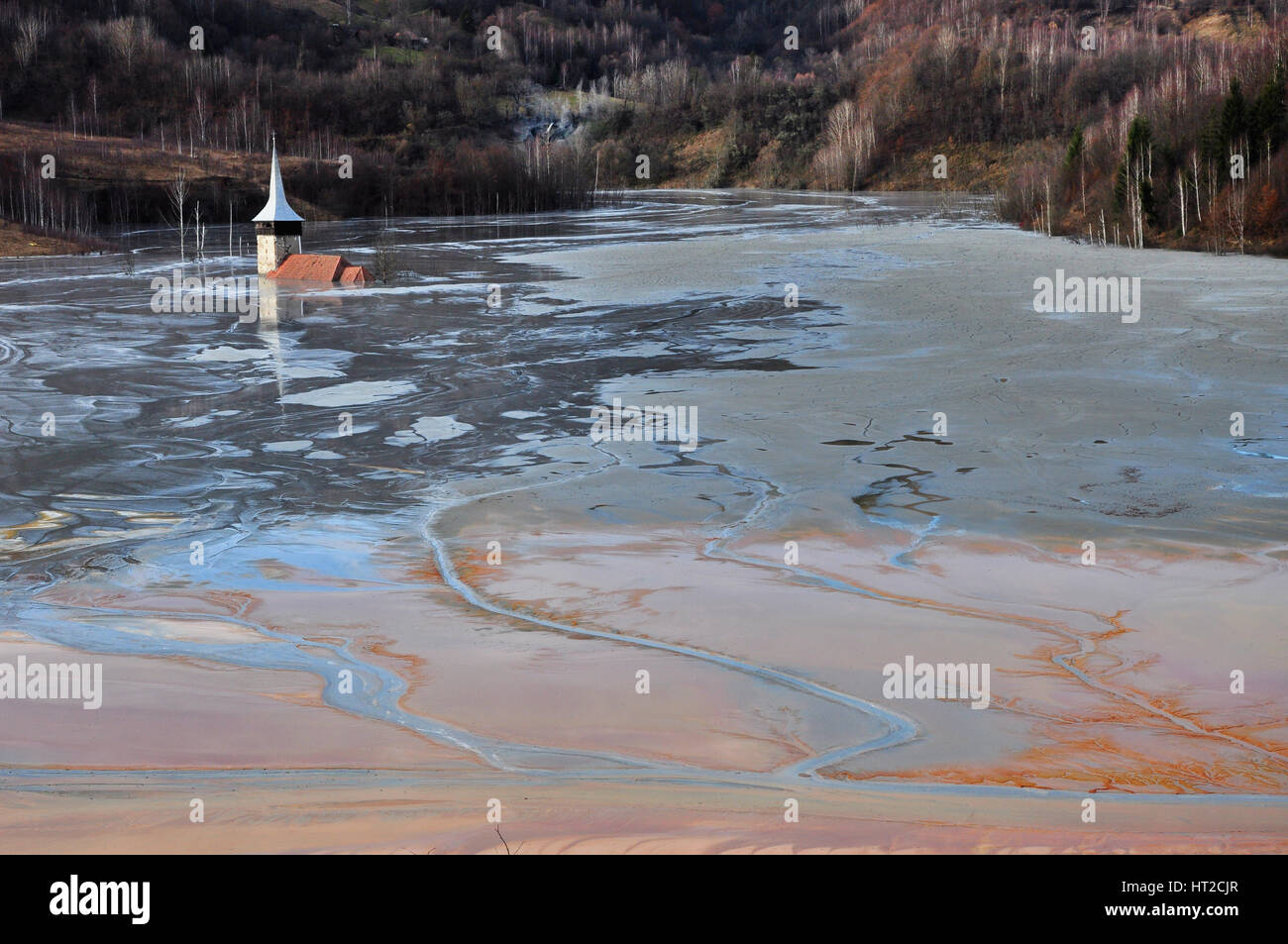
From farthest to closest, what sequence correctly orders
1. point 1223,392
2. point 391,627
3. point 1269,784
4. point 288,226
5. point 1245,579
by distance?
point 288,226
point 1223,392
point 1245,579
point 391,627
point 1269,784

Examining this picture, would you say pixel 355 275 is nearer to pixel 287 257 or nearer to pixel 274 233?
pixel 287 257

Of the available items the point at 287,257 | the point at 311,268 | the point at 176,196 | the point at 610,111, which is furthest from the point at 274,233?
the point at 610,111

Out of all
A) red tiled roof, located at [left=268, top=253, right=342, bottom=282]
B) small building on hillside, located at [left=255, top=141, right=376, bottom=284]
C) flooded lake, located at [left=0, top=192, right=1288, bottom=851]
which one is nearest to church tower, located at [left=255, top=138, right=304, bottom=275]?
small building on hillside, located at [left=255, top=141, right=376, bottom=284]

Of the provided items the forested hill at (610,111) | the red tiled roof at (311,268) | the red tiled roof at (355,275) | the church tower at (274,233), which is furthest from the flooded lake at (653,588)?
the forested hill at (610,111)

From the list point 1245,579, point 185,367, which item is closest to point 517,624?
point 1245,579

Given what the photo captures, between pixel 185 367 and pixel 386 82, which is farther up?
pixel 386 82

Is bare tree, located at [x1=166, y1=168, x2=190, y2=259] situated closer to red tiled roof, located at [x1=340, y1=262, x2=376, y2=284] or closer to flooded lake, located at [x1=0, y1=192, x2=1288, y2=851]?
red tiled roof, located at [x1=340, y1=262, x2=376, y2=284]

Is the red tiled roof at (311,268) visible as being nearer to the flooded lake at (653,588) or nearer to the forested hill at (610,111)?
the flooded lake at (653,588)

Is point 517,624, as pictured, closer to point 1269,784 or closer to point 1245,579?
point 1269,784
